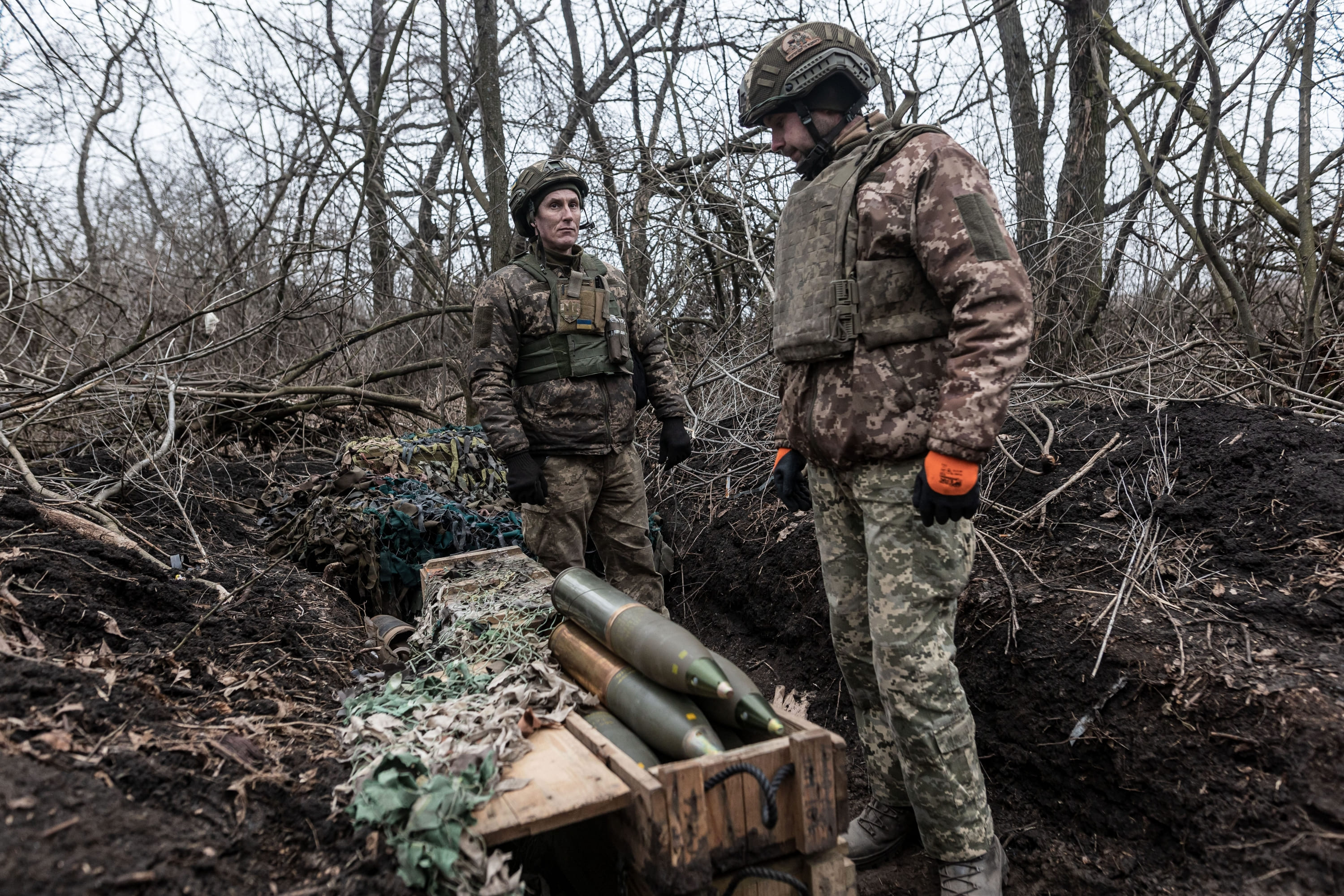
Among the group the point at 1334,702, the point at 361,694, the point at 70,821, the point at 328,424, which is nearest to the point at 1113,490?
the point at 1334,702

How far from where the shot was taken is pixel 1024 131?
7.50 meters

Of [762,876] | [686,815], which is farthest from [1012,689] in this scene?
[686,815]

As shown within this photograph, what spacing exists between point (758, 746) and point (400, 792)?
3.10 ft

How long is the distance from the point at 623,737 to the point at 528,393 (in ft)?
7.74

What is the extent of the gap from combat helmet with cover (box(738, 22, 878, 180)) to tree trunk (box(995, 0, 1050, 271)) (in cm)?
449

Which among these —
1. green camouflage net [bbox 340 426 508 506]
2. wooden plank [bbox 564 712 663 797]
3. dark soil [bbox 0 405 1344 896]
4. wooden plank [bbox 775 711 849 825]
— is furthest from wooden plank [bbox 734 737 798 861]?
green camouflage net [bbox 340 426 508 506]

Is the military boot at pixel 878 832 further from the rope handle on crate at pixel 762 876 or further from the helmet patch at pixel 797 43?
the helmet patch at pixel 797 43

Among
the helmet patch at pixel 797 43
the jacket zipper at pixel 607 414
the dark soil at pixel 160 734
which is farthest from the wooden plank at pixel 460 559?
the helmet patch at pixel 797 43

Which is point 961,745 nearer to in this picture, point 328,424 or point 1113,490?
point 1113,490

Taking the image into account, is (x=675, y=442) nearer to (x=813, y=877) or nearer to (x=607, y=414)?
(x=607, y=414)

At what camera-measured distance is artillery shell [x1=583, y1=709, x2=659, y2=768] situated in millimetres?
2396

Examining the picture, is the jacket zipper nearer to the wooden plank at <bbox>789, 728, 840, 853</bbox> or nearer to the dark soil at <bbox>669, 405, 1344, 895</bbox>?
the dark soil at <bbox>669, 405, 1344, 895</bbox>

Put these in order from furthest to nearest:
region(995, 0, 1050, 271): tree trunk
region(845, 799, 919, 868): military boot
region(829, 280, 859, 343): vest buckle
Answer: region(995, 0, 1050, 271): tree trunk, region(845, 799, 919, 868): military boot, region(829, 280, 859, 343): vest buckle

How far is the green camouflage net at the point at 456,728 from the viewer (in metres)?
1.95
